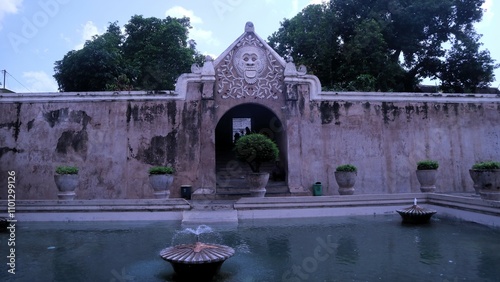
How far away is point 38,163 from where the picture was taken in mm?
9703

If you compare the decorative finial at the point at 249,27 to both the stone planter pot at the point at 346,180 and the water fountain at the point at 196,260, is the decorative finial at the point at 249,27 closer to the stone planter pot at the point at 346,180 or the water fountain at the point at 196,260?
the stone planter pot at the point at 346,180

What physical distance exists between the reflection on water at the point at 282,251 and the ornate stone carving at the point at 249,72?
5016 mm

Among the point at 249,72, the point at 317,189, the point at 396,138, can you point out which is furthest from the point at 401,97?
the point at 249,72

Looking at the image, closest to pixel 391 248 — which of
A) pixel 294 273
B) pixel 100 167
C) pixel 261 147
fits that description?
pixel 294 273

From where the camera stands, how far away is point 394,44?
18.0 m

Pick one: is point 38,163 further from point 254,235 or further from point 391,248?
point 391,248

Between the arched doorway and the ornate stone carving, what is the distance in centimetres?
68

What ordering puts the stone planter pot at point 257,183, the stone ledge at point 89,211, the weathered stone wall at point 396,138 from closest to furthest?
the stone ledge at point 89,211, the stone planter pot at point 257,183, the weathered stone wall at point 396,138

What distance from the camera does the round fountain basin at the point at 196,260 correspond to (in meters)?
3.06

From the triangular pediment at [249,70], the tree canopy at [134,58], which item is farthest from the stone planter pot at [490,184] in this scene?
the tree canopy at [134,58]

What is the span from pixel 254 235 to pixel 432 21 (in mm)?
16944

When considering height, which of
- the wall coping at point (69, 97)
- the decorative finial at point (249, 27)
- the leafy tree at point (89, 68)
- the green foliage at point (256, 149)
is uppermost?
the leafy tree at point (89, 68)

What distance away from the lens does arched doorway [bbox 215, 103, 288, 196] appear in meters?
10.2

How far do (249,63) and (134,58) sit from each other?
547 inches
